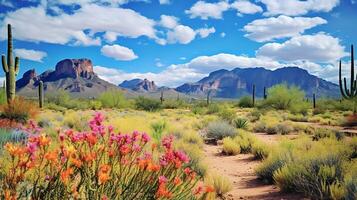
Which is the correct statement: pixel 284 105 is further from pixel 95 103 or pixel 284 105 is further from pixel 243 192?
pixel 243 192

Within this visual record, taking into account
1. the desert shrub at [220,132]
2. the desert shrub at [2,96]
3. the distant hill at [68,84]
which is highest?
the distant hill at [68,84]

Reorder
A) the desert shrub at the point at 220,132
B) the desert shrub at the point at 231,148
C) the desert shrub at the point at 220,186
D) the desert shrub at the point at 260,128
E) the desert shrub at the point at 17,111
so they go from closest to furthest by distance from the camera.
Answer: the desert shrub at the point at 220,186
the desert shrub at the point at 231,148
the desert shrub at the point at 220,132
the desert shrub at the point at 17,111
the desert shrub at the point at 260,128

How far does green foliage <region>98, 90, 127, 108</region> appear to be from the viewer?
52.8m

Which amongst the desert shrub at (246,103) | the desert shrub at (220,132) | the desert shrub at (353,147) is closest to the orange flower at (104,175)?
the desert shrub at (353,147)

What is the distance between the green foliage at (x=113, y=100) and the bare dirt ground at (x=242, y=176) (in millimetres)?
38273

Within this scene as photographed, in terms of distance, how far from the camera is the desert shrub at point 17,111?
19281 mm

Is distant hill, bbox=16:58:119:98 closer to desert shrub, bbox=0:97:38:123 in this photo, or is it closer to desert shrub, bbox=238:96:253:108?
desert shrub, bbox=238:96:253:108

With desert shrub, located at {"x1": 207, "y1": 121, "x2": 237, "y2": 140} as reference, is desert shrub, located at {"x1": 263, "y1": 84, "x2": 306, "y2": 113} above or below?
above

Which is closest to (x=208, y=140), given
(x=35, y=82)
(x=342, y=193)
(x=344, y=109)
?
(x=342, y=193)

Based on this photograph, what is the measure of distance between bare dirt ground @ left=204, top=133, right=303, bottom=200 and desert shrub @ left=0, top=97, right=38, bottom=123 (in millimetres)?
9623

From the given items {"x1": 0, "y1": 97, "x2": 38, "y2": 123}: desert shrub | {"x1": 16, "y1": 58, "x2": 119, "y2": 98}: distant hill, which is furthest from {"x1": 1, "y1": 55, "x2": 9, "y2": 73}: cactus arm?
{"x1": 16, "y1": 58, "x2": 119, "y2": 98}: distant hill

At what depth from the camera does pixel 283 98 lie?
49844mm

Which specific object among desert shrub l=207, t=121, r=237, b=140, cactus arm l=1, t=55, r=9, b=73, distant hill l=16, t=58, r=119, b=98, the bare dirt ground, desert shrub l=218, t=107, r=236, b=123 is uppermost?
distant hill l=16, t=58, r=119, b=98

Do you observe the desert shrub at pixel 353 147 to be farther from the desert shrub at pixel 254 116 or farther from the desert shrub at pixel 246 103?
the desert shrub at pixel 246 103
